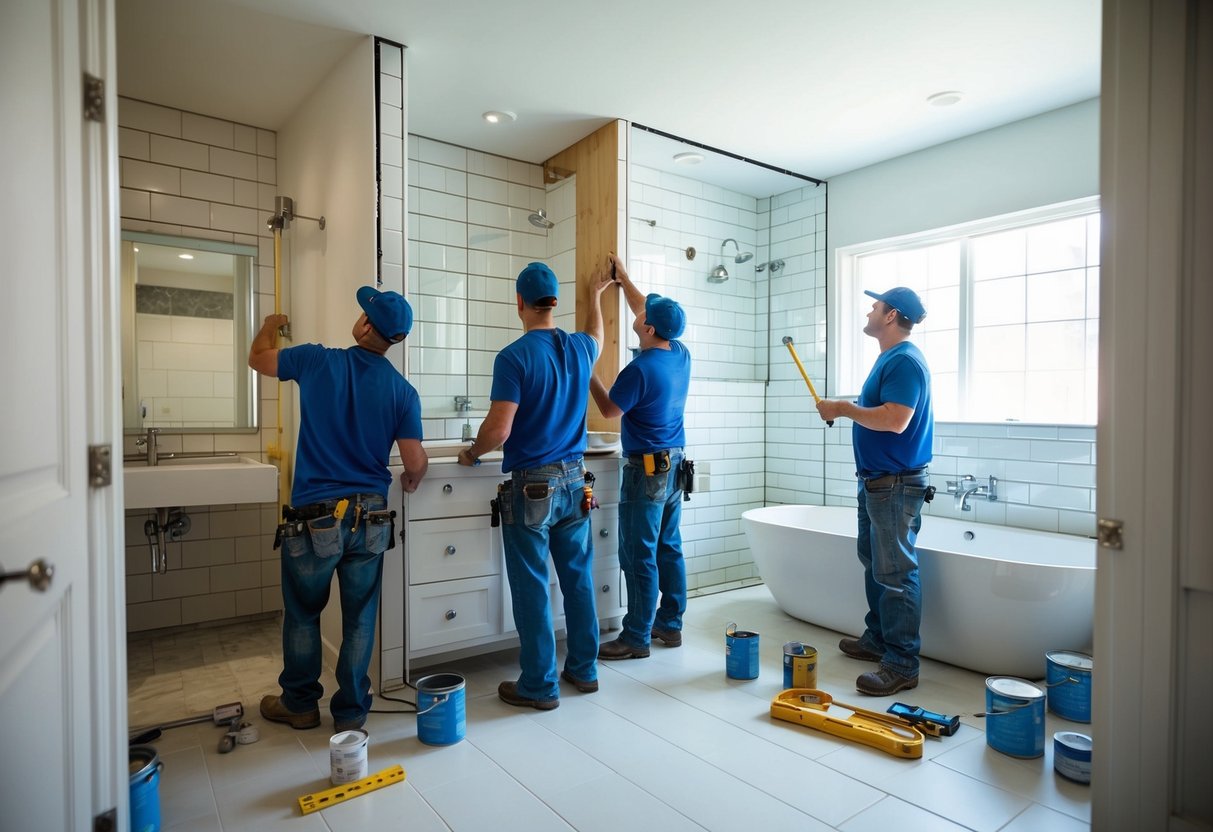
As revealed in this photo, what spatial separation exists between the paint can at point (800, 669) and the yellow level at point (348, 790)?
5.03 feet

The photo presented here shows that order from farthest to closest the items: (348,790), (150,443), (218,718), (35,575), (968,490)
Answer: (968,490) → (150,443) → (218,718) → (348,790) → (35,575)

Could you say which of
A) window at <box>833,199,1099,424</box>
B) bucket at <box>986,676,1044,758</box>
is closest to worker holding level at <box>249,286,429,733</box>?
bucket at <box>986,676,1044,758</box>

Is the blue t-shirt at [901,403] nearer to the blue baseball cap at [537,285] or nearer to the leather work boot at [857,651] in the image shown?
the leather work boot at [857,651]

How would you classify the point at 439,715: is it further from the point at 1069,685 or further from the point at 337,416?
the point at 1069,685

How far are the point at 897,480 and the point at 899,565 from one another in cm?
35

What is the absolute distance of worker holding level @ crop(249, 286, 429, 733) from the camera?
2439mm

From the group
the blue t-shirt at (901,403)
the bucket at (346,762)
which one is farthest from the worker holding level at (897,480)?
the bucket at (346,762)

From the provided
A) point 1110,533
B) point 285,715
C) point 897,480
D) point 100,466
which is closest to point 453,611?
point 285,715

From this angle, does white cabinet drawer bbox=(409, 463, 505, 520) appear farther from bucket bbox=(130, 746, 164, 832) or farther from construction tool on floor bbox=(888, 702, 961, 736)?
construction tool on floor bbox=(888, 702, 961, 736)

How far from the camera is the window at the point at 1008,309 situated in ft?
11.9

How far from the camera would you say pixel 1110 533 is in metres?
1.46

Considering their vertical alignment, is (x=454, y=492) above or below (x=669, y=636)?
above

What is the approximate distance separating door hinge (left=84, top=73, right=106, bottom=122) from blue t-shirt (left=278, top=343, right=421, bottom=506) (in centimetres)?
108

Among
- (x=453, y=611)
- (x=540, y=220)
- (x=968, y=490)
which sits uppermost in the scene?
(x=540, y=220)
